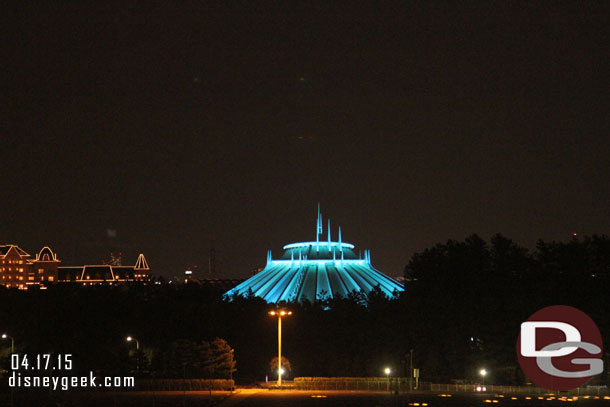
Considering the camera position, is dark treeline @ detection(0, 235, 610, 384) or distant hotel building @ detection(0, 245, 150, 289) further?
distant hotel building @ detection(0, 245, 150, 289)

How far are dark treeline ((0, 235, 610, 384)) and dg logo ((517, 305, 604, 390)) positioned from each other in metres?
0.56

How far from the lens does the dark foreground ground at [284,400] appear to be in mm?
28578

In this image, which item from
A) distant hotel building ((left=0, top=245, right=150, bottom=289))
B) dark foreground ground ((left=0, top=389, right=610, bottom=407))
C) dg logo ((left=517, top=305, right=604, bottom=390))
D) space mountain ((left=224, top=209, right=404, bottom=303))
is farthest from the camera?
distant hotel building ((left=0, top=245, right=150, bottom=289))

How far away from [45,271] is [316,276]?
85.7 meters

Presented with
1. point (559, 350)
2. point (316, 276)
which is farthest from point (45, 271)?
point (559, 350)

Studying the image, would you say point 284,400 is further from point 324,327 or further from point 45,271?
point 45,271

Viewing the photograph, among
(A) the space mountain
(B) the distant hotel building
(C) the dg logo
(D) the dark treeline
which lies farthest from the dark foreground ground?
(B) the distant hotel building

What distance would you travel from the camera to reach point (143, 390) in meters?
35.4

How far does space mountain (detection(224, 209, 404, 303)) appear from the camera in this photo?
59091 millimetres

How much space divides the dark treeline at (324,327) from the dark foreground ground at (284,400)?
7.13m

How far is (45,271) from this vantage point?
136 m

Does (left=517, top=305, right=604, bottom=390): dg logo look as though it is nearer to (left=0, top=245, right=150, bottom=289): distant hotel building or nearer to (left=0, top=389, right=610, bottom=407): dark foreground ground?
(left=0, top=389, right=610, bottom=407): dark foreground ground

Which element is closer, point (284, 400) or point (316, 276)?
point (284, 400)

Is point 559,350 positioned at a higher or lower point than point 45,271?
lower
